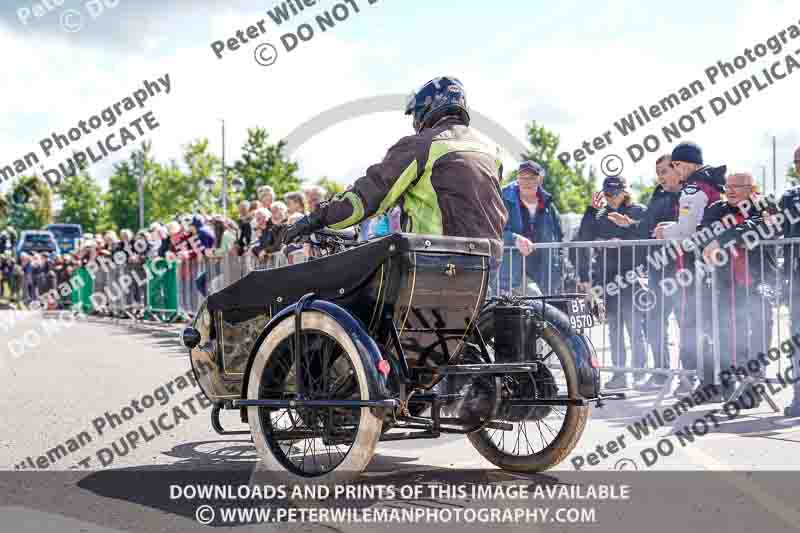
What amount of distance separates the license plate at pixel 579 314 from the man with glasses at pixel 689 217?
2956 mm

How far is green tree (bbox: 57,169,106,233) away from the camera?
7926 cm

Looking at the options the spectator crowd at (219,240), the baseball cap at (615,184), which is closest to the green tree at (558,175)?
the spectator crowd at (219,240)

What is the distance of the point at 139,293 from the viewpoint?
20.1 metres

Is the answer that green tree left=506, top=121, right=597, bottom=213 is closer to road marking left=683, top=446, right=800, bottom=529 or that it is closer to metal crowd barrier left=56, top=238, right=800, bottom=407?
metal crowd barrier left=56, top=238, right=800, bottom=407

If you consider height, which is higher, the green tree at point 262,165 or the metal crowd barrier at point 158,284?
the green tree at point 262,165

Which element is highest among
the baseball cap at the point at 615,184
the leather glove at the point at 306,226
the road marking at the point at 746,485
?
the baseball cap at the point at 615,184

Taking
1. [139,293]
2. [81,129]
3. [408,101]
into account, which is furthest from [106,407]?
[139,293]

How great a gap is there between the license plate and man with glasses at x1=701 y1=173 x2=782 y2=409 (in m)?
2.83

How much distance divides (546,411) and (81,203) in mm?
78663

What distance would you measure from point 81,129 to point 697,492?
12.5 m

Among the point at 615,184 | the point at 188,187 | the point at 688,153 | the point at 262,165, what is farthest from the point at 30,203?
the point at 688,153

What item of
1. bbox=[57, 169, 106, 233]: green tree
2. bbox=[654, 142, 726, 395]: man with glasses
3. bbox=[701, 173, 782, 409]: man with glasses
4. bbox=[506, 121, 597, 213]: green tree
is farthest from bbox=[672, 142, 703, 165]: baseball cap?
bbox=[57, 169, 106, 233]: green tree

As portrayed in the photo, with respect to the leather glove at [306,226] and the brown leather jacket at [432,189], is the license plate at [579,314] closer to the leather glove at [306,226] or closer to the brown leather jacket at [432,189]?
the brown leather jacket at [432,189]

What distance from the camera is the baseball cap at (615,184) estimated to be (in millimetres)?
10047
